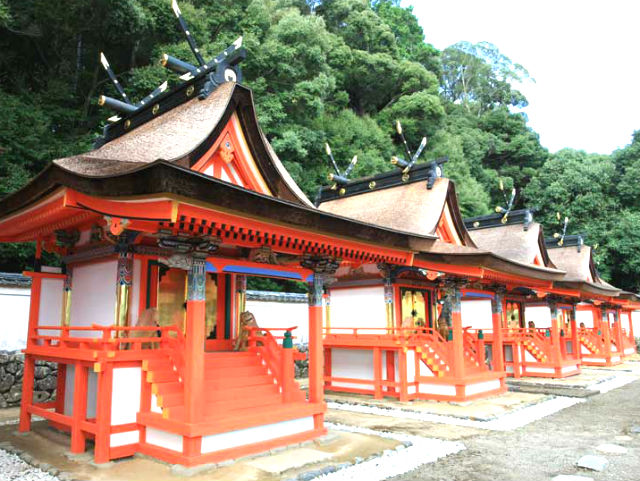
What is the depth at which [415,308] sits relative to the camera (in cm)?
1647

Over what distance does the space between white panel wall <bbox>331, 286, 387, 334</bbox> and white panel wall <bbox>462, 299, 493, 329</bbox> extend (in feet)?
24.5

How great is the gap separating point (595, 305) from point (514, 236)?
8.32 meters

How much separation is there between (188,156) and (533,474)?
8186mm

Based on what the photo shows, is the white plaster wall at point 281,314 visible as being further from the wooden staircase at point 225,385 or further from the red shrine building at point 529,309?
the wooden staircase at point 225,385

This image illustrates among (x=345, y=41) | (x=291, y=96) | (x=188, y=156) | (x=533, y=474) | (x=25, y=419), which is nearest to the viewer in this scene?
(x=533, y=474)

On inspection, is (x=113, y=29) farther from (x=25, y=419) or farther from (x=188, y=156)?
(x=25, y=419)

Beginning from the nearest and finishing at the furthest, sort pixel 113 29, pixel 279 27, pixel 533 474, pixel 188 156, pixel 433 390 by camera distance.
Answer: pixel 533 474
pixel 188 156
pixel 433 390
pixel 113 29
pixel 279 27

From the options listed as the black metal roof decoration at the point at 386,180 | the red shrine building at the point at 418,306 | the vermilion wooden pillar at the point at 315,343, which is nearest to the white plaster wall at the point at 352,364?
the red shrine building at the point at 418,306

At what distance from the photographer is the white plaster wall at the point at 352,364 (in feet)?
51.3

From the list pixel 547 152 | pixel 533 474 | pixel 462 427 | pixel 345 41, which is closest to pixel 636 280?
pixel 547 152

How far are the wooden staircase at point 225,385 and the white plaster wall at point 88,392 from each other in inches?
75.6

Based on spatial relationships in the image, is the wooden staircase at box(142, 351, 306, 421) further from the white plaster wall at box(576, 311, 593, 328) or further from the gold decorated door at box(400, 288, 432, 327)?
the white plaster wall at box(576, 311, 593, 328)

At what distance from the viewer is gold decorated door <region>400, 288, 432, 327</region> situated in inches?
627

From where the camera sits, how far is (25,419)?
10.5m
